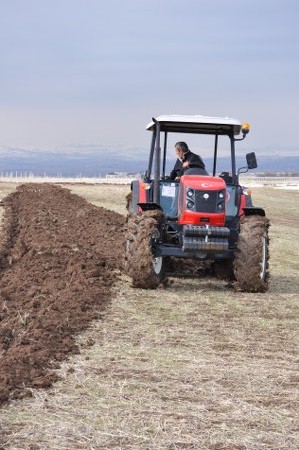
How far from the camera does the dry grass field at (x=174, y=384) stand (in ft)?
16.1

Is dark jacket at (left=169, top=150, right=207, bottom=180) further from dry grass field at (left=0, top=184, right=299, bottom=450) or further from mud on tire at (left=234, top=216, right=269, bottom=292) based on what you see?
dry grass field at (left=0, top=184, right=299, bottom=450)

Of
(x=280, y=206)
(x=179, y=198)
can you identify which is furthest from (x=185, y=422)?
(x=280, y=206)

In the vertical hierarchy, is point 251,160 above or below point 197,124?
below

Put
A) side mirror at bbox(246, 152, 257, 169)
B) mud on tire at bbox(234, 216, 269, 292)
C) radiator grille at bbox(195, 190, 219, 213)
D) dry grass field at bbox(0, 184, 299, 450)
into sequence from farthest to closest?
side mirror at bbox(246, 152, 257, 169) → radiator grille at bbox(195, 190, 219, 213) → mud on tire at bbox(234, 216, 269, 292) → dry grass field at bbox(0, 184, 299, 450)

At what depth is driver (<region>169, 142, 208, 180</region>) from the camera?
11.2m

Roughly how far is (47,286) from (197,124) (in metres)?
3.46

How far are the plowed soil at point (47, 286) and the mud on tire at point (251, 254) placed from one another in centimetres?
187

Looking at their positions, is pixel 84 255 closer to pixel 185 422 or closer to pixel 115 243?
pixel 115 243

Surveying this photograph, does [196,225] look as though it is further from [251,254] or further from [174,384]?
[174,384]

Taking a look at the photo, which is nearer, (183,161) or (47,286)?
(47,286)

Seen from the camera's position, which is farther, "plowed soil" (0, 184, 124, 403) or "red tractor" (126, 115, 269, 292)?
"red tractor" (126, 115, 269, 292)

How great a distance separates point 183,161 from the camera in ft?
37.2

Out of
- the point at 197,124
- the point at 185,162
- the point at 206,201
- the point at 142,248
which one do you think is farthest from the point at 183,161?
the point at 142,248

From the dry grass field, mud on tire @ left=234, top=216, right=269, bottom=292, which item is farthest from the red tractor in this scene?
the dry grass field
